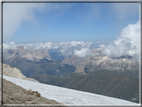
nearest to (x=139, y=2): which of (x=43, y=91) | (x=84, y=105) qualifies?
(x=84, y=105)

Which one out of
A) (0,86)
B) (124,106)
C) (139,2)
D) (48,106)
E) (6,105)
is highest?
(139,2)

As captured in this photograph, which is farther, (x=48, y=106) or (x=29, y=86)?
(x=29, y=86)

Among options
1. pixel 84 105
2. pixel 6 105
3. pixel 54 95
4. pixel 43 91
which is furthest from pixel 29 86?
pixel 6 105

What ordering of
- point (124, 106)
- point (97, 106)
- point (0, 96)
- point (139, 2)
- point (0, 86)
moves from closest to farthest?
point (0, 96) < point (139, 2) < point (0, 86) < point (97, 106) < point (124, 106)

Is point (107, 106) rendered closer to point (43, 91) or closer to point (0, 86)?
point (43, 91)

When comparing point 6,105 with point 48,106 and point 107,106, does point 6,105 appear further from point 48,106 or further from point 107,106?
point 107,106

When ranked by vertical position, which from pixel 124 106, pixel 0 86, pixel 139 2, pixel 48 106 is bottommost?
pixel 124 106

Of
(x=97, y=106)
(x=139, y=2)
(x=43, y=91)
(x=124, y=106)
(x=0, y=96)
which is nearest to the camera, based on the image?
(x=0, y=96)

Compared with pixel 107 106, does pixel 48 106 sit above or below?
above

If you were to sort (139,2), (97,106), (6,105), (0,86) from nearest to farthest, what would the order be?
1. (6,105)
2. (139,2)
3. (0,86)
4. (97,106)
